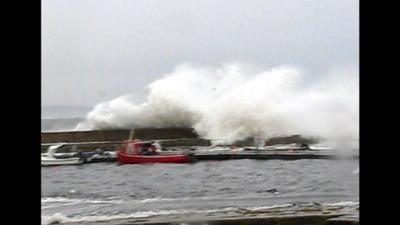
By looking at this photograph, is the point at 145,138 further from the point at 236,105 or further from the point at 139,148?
the point at 236,105

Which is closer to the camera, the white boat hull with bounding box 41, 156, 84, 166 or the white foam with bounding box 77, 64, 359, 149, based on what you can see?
the white boat hull with bounding box 41, 156, 84, 166

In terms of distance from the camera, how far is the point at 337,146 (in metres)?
0.91

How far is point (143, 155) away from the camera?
0.95 m

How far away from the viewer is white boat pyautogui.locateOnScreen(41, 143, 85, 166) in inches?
31.7

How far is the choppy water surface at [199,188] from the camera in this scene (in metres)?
0.94

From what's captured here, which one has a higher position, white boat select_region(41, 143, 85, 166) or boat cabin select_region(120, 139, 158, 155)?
boat cabin select_region(120, 139, 158, 155)

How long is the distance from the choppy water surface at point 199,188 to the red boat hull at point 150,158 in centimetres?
1

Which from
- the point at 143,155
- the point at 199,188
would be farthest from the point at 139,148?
the point at 199,188

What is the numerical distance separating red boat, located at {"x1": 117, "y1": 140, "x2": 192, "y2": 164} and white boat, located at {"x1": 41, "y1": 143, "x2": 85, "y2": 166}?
0.28ft

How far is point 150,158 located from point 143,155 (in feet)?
0.05

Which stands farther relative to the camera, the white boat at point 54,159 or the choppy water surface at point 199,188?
the choppy water surface at point 199,188

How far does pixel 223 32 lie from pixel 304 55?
0.17m
